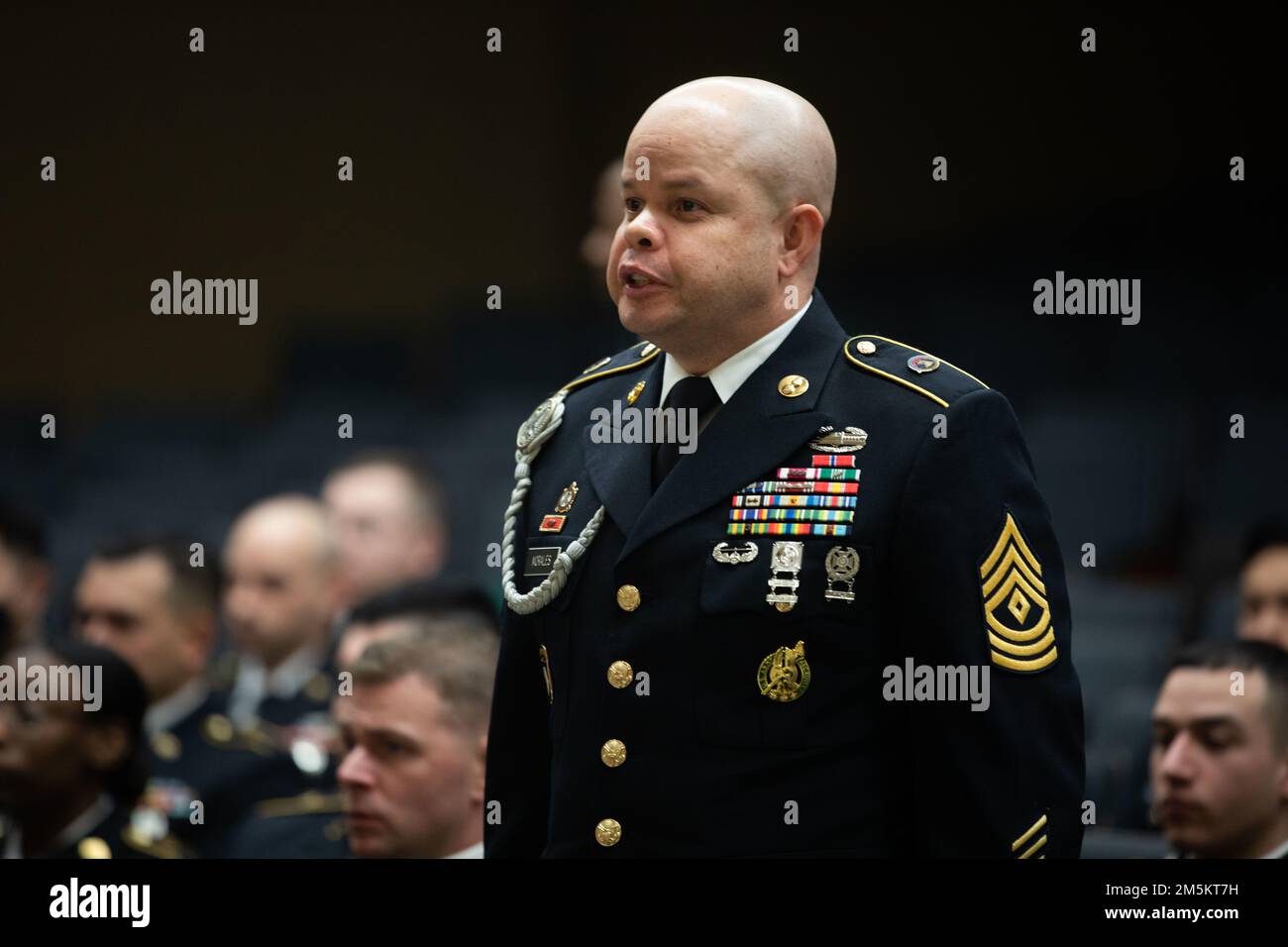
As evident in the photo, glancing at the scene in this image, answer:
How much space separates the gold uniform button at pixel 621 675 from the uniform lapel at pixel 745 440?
0.10 m

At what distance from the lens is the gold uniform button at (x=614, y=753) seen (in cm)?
172

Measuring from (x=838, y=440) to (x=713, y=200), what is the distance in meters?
0.26

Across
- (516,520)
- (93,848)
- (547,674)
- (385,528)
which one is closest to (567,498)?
(516,520)

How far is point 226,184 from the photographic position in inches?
271

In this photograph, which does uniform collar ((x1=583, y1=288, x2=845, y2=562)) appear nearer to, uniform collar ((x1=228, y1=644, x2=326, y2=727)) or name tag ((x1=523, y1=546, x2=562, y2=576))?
name tag ((x1=523, y1=546, x2=562, y2=576))

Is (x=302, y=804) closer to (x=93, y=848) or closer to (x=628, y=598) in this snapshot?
(x=93, y=848)

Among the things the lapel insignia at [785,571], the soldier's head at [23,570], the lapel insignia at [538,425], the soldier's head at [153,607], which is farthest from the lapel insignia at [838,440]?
the soldier's head at [23,570]

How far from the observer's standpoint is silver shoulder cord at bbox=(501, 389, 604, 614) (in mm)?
1817

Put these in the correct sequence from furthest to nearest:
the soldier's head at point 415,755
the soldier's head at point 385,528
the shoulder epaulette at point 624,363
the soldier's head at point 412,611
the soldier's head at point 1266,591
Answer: the soldier's head at point 385,528 < the soldier's head at point 1266,591 < the soldier's head at point 412,611 < the soldier's head at point 415,755 < the shoulder epaulette at point 624,363

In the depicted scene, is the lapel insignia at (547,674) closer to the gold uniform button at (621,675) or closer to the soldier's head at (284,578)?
the gold uniform button at (621,675)

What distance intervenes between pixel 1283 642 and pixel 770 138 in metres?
2.04

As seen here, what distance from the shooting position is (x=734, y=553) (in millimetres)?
1733
